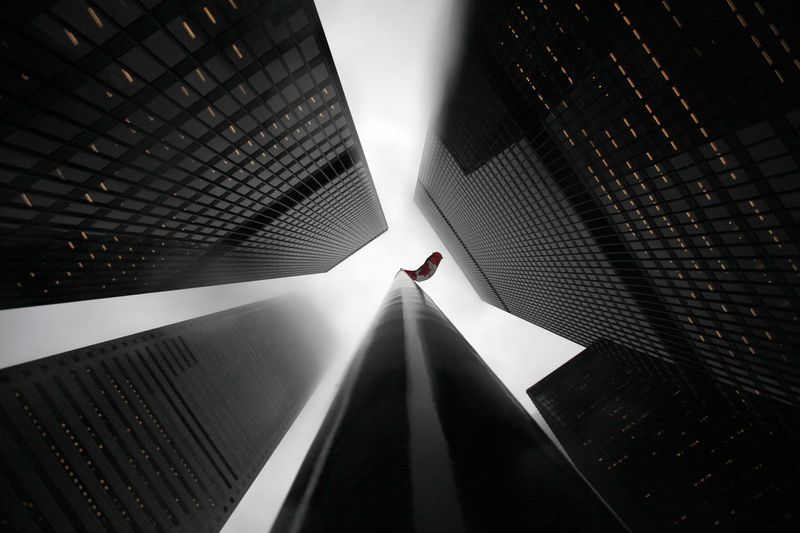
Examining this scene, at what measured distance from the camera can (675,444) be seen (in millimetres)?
96625

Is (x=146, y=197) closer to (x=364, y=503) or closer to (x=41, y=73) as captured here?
(x=41, y=73)

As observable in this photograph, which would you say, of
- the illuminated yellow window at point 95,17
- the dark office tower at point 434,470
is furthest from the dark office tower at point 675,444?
the illuminated yellow window at point 95,17

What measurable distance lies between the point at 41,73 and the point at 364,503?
29.0 metres

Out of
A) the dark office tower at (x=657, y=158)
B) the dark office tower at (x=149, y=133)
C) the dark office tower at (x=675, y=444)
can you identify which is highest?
the dark office tower at (x=149, y=133)

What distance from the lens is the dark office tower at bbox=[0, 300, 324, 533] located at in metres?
71.3

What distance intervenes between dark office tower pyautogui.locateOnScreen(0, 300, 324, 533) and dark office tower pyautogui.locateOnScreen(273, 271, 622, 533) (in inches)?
3804

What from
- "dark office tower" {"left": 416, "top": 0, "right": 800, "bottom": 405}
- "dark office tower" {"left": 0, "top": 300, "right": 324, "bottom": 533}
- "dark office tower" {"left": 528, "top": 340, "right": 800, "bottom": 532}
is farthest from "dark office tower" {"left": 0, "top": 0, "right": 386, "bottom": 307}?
"dark office tower" {"left": 528, "top": 340, "right": 800, "bottom": 532}

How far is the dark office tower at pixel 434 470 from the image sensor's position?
199 cm

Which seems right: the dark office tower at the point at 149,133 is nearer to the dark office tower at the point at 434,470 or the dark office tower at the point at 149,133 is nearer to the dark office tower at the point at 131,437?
the dark office tower at the point at 434,470

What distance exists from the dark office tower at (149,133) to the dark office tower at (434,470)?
83.7 ft

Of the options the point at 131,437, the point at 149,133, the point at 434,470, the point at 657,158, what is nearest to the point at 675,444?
the point at 657,158

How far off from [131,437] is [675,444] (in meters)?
136

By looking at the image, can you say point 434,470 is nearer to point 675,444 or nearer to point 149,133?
point 149,133

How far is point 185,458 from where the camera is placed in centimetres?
10419
